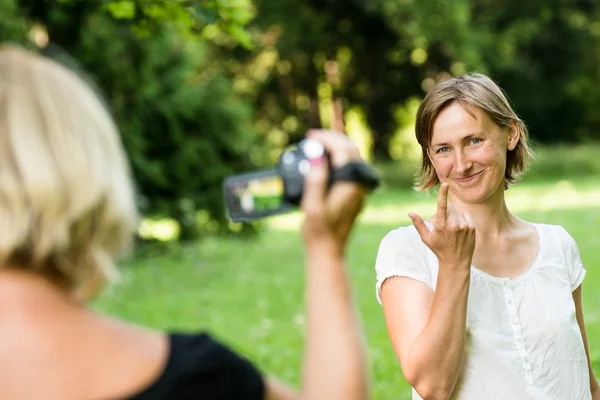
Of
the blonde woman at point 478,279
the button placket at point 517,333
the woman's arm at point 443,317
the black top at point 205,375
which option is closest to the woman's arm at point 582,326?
the blonde woman at point 478,279

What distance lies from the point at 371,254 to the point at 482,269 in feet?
45.0

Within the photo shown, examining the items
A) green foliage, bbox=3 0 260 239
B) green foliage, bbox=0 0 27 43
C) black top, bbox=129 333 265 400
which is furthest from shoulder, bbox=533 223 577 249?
green foliage, bbox=3 0 260 239

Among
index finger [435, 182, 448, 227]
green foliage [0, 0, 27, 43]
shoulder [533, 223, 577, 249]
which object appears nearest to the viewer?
index finger [435, 182, 448, 227]

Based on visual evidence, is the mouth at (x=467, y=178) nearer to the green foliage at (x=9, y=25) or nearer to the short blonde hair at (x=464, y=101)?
the short blonde hair at (x=464, y=101)

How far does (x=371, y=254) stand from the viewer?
16219 mm

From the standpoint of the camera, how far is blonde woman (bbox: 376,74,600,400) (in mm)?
2219

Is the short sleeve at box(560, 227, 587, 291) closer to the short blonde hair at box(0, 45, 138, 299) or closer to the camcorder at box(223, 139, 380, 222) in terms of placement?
the camcorder at box(223, 139, 380, 222)

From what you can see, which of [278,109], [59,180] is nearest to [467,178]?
[59,180]

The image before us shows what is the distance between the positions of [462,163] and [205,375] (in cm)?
133

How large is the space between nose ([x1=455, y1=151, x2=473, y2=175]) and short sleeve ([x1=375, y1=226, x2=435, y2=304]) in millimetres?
205

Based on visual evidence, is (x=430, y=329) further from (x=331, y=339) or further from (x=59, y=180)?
(x=59, y=180)

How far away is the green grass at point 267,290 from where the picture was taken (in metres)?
9.32

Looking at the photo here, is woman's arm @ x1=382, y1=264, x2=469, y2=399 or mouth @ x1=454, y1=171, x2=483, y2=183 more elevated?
mouth @ x1=454, y1=171, x2=483, y2=183

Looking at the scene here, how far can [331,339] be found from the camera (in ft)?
4.75
